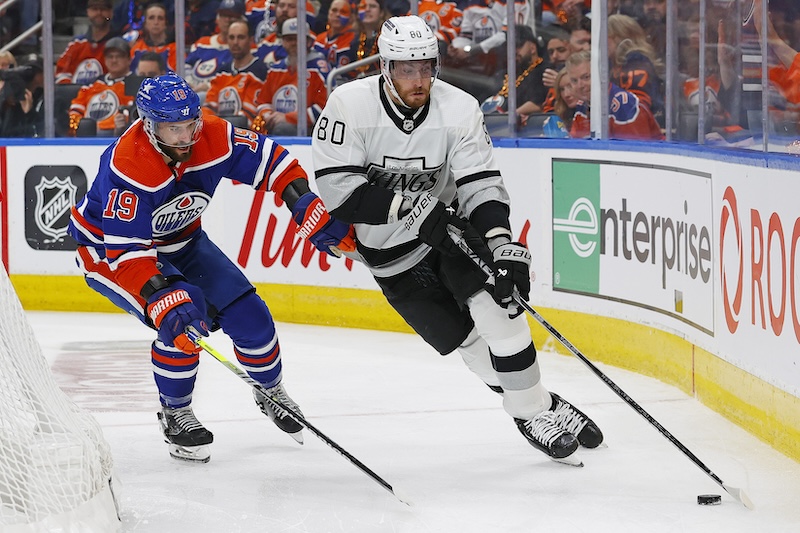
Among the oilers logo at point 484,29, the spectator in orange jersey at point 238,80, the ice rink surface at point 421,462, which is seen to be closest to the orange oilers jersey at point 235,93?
the spectator in orange jersey at point 238,80

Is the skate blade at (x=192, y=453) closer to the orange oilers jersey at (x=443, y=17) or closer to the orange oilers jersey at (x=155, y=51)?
the orange oilers jersey at (x=443, y=17)

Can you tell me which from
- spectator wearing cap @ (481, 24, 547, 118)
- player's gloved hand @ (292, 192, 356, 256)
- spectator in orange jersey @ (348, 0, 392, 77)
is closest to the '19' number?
player's gloved hand @ (292, 192, 356, 256)

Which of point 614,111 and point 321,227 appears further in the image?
point 614,111

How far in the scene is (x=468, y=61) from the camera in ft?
19.7

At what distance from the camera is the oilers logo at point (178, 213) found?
3682mm

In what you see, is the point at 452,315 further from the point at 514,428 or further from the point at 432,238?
the point at 514,428

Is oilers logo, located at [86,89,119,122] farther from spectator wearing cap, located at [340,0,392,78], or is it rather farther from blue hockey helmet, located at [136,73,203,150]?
blue hockey helmet, located at [136,73,203,150]

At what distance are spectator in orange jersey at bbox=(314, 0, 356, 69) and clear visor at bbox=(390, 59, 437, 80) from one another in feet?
9.97

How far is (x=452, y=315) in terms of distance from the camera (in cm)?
366

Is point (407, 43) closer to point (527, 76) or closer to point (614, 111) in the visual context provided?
point (614, 111)

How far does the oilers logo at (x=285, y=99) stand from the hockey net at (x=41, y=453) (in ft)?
11.6

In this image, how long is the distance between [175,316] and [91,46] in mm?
3899

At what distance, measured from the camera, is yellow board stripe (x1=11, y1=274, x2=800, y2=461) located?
377 cm

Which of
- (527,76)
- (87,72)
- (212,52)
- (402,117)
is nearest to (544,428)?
(402,117)
